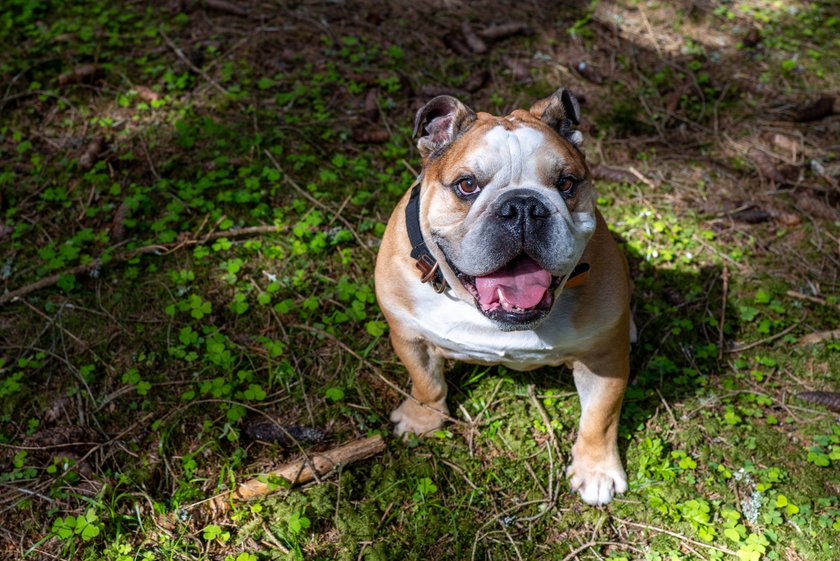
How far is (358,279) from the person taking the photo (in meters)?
4.71

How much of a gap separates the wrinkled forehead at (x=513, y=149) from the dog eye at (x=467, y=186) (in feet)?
0.17

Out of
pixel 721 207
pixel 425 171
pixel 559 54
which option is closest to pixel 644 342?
pixel 721 207

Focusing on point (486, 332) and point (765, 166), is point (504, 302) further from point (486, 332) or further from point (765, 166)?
point (765, 166)

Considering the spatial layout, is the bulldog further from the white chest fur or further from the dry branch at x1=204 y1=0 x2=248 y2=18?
the dry branch at x1=204 y1=0 x2=248 y2=18

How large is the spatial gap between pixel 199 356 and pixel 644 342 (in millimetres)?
2686

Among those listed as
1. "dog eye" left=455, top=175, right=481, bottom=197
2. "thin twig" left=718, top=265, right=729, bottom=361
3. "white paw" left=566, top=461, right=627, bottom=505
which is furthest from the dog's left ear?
"thin twig" left=718, top=265, right=729, bottom=361

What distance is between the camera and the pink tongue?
115 inches

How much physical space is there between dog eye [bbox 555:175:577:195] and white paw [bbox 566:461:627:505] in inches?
57.8

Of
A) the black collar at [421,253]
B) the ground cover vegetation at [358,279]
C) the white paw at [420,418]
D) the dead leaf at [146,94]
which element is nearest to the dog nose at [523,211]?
the black collar at [421,253]

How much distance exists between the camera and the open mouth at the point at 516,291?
9.53 ft

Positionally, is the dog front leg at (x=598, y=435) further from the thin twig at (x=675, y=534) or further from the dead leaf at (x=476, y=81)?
the dead leaf at (x=476, y=81)

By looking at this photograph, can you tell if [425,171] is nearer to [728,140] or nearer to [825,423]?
[825,423]

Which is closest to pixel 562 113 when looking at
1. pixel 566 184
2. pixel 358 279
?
pixel 566 184

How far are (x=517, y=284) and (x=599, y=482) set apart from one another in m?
1.31
